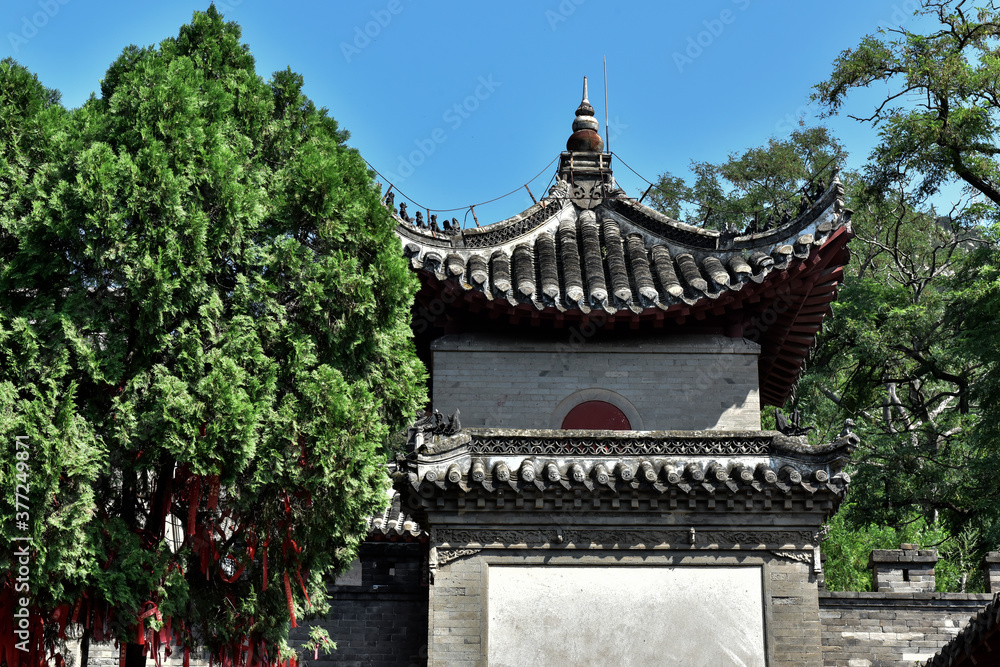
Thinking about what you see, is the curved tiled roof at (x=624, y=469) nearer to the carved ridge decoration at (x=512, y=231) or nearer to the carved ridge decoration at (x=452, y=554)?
the carved ridge decoration at (x=452, y=554)

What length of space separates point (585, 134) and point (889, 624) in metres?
7.47

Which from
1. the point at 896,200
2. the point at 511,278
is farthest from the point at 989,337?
the point at 896,200

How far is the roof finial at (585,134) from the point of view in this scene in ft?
53.5

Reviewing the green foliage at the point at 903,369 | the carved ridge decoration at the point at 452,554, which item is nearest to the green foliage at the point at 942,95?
the green foliage at the point at 903,369

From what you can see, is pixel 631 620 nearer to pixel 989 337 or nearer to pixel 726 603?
pixel 726 603

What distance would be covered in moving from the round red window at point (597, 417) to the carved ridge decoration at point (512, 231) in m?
2.29

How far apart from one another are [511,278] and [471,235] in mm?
845

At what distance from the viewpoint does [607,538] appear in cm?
1161

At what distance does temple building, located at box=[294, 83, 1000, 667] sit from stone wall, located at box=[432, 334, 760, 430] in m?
0.02

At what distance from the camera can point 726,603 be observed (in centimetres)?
1152

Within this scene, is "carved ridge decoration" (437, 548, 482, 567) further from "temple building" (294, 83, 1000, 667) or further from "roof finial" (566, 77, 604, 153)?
"roof finial" (566, 77, 604, 153)

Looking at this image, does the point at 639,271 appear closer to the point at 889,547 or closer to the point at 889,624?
the point at 889,624

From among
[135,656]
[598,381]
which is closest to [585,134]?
[598,381]

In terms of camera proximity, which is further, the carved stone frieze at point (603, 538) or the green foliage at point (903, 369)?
the green foliage at point (903, 369)
